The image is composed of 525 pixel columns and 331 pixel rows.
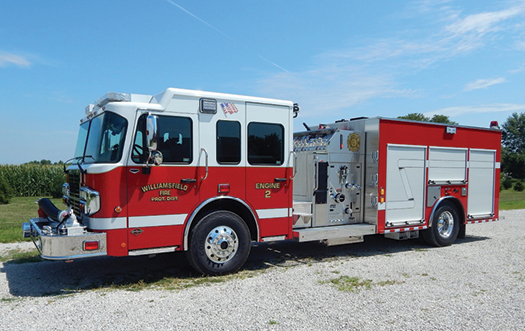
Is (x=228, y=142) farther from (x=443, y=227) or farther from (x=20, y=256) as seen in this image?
(x=443, y=227)

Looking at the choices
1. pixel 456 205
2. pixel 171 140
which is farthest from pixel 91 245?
pixel 456 205

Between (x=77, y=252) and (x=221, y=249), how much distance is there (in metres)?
2.10

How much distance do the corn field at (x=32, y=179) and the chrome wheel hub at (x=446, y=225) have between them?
26.1m

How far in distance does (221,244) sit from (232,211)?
61 centimetres

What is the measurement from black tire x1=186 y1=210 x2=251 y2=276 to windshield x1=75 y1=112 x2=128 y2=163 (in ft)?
5.42

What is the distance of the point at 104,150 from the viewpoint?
603 centimetres

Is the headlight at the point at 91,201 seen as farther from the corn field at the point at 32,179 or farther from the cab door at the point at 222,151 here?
the corn field at the point at 32,179

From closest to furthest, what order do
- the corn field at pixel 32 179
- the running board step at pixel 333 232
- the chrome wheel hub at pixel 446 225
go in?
1. the running board step at pixel 333 232
2. the chrome wheel hub at pixel 446 225
3. the corn field at pixel 32 179

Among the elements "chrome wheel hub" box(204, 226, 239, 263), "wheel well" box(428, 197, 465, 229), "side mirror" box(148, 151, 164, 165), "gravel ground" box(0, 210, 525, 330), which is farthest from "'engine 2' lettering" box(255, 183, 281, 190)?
"wheel well" box(428, 197, 465, 229)

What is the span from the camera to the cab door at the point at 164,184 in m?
5.84

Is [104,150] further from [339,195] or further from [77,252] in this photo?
[339,195]

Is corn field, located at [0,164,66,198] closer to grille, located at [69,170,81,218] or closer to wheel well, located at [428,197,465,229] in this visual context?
grille, located at [69,170,81,218]

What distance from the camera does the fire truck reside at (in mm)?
5758

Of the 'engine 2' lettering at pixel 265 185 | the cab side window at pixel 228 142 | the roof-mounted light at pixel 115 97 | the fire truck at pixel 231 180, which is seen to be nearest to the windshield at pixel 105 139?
the fire truck at pixel 231 180
